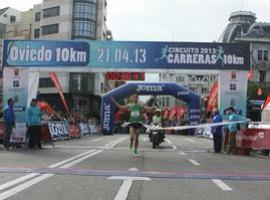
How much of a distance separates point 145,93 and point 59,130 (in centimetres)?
1467

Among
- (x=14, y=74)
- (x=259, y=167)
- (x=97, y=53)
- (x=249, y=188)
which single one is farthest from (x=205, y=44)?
(x=249, y=188)

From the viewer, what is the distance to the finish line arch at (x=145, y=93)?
4797 cm

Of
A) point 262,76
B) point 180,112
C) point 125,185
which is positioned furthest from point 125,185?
point 262,76

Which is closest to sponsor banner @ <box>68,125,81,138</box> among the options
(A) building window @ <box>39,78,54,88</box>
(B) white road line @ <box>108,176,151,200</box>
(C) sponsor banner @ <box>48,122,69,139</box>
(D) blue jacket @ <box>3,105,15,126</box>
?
(C) sponsor banner @ <box>48,122,69,139</box>

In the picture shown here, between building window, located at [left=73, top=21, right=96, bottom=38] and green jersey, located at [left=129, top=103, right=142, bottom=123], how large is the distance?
78683 millimetres

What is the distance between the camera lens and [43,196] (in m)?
9.41

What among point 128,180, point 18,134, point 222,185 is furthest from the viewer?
point 18,134

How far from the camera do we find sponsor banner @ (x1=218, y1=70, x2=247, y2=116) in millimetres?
25438

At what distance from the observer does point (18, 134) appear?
23.4m

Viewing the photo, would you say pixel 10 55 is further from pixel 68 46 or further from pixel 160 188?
pixel 160 188

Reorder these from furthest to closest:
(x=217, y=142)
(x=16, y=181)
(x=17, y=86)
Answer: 1. (x=17, y=86)
2. (x=217, y=142)
3. (x=16, y=181)

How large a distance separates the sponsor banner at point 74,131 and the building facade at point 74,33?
5042cm

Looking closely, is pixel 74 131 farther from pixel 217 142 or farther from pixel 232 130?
pixel 232 130

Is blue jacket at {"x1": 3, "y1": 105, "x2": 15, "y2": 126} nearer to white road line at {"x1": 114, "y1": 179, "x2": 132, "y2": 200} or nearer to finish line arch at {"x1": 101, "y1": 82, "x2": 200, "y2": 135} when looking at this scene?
white road line at {"x1": 114, "y1": 179, "x2": 132, "y2": 200}
